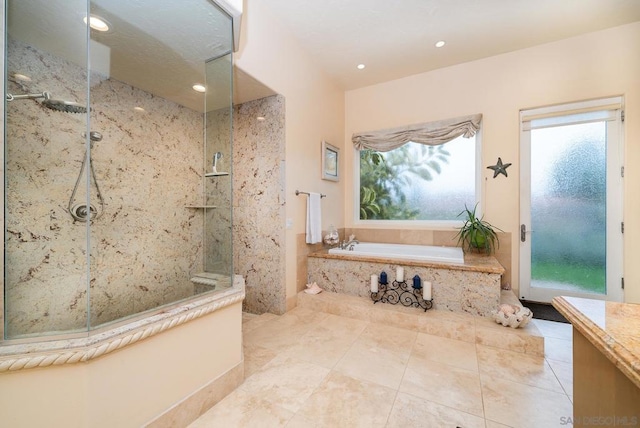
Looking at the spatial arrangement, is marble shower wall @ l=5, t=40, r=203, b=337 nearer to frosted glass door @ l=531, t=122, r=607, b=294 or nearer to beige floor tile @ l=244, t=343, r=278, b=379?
beige floor tile @ l=244, t=343, r=278, b=379

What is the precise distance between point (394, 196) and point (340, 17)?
2319 mm

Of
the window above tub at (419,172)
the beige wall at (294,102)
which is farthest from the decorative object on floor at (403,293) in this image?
the window above tub at (419,172)

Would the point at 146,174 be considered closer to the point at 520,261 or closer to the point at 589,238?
the point at 520,261

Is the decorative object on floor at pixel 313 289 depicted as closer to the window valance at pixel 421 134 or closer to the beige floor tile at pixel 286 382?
the beige floor tile at pixel 286 382

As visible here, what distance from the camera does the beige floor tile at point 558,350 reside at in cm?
191

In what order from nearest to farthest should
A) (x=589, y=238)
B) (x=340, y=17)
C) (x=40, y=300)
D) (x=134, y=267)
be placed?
(x=40, y=300) → (x=134, y=267) → (x=340, y=17) → (x=589, y=238)

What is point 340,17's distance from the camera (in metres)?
2.48

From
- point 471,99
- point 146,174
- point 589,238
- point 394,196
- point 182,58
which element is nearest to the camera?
point 182,58

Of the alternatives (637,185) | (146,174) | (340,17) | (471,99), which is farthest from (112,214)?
(637,185)

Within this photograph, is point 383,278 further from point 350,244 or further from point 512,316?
point 512,316

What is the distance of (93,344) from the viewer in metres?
0.98

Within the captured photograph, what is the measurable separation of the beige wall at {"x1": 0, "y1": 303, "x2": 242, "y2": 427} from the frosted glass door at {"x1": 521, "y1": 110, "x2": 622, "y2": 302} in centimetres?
350

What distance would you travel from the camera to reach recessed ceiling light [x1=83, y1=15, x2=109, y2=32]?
4.77ft

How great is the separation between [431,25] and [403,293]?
110 inches
